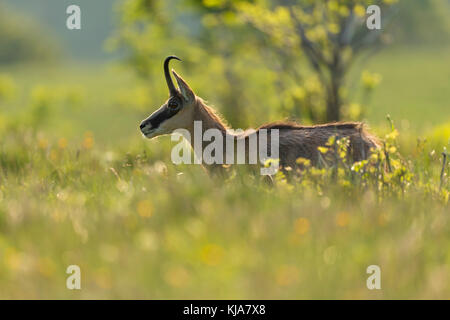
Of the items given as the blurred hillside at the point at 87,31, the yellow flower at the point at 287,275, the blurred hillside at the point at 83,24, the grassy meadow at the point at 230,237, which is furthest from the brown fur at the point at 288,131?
the blurred hillside at the point at 87,31

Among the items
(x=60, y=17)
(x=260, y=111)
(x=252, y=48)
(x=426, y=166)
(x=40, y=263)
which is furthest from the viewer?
(x=60, y=17)

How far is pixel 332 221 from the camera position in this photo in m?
4.71

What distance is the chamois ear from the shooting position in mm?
8266

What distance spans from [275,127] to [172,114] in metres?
1.44

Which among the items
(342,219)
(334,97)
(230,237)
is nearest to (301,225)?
(342,219)

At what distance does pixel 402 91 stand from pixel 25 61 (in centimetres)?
8083

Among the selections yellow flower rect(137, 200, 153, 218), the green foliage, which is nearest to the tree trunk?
yellow flower rect(137, 200, 153, 218)

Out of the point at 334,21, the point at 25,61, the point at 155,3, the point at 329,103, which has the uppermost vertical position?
the point at 25,61

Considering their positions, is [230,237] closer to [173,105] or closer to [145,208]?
[145,208]

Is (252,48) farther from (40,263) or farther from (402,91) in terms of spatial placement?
(402,91)

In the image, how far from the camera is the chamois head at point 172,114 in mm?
8352

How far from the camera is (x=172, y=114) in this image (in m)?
8.41
